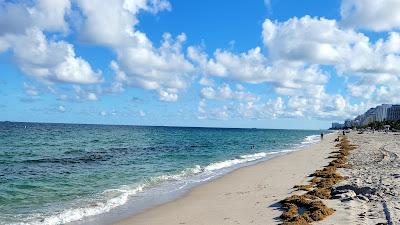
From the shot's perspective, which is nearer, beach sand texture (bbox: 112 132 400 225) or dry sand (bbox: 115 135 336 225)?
beach sand texture (bbox: 112 132 400 225)

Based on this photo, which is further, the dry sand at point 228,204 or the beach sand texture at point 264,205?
the dry sand at point 228,204

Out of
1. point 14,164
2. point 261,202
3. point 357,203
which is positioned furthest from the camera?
point 14,164

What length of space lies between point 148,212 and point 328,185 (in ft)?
26.8

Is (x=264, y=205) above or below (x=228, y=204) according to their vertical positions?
above

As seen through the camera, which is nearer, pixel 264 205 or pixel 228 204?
pixel 264 205

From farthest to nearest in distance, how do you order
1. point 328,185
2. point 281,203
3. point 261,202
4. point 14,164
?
point 14,164 < point 328,185 < point 261,202 < point 281,203

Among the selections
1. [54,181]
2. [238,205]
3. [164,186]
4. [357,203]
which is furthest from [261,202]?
[54,181]

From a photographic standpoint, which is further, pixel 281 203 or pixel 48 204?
pixel 48 204

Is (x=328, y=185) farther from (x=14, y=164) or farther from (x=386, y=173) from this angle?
(x=14, y=164)

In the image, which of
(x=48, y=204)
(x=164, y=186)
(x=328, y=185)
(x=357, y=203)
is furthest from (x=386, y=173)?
(x=48, y=204)

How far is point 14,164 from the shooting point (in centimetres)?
3166

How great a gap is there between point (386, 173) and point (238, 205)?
9636 mm

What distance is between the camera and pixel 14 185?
2138 centimetres

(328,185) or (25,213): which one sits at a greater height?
(328,185)
